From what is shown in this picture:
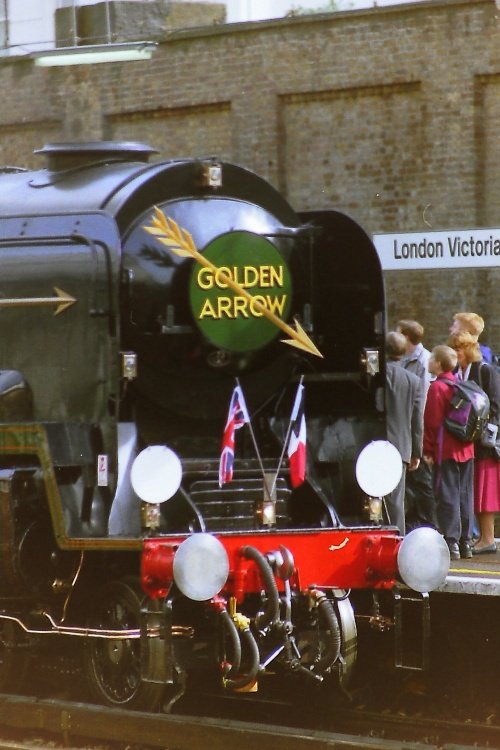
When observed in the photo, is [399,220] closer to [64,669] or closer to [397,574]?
[64,669]

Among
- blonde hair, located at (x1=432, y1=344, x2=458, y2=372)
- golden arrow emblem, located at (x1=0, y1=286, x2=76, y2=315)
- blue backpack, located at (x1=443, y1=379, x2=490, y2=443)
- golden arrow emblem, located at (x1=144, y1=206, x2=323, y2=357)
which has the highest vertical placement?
golden arrow emblem, located at (x1=144, y1=206, x2=323, y2=357)

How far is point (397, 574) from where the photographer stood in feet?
25.4

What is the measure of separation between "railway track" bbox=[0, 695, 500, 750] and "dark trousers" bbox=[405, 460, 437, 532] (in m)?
1.92

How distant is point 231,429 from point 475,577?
1839 millimetres

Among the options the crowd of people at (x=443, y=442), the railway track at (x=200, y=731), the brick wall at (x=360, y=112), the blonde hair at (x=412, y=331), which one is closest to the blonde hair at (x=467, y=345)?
the crowd of people at (x=443, y=442)

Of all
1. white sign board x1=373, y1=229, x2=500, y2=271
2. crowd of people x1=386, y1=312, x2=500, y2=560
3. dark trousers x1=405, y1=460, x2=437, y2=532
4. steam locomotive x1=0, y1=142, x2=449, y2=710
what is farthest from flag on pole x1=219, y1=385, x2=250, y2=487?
white sign board x1=373, y1=229, x2=500, y2=271

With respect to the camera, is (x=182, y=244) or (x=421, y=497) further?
Answer: (x=421, y=497)

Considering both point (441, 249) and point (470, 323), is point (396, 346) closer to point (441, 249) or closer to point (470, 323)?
point (470, 323)

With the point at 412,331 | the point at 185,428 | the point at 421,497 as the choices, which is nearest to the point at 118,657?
the point at 185,428

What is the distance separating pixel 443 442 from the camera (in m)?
9.82

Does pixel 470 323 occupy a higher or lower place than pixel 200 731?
higher

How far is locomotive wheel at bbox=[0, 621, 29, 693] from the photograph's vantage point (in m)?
8.42

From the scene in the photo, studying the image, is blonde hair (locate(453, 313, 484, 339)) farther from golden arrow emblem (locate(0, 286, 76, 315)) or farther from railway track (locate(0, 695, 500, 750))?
golden arrow emblem (locate(0, 286, 76, 315))

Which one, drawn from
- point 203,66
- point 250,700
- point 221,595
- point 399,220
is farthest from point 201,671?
point 203,66
